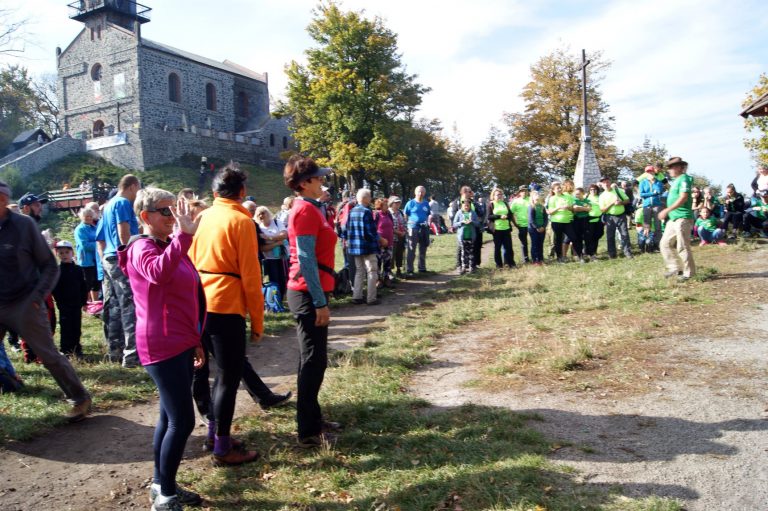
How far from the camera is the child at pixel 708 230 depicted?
48.7ft

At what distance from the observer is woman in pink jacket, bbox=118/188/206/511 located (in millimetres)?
3312

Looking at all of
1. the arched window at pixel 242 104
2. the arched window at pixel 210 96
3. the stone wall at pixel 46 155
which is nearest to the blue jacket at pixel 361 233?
the stone wall at pixel 46 155

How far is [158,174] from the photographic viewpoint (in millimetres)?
40844

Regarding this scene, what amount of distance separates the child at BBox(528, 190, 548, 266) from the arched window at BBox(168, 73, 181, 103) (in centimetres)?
4203

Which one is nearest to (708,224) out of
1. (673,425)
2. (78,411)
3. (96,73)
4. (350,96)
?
(673,425)

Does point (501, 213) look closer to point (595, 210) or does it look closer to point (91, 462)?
point (595, 210)

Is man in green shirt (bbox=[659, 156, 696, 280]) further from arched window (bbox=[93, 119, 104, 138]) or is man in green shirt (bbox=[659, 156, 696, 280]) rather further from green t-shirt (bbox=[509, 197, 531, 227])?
arched window (bbox=[93, 119, 104, 138])

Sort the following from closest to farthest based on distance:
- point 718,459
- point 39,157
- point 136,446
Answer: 1. point 718,459
2. point 136,446
3. point 39,157

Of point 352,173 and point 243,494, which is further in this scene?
point 352,173

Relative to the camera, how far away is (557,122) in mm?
41781

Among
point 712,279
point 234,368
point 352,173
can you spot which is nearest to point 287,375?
point 234,368

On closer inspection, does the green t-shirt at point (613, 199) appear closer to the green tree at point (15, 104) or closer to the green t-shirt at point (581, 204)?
the green t-shirt at point (581, 204)

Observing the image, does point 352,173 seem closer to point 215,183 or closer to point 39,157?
point 39,157

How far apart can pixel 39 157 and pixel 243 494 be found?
143 feet
